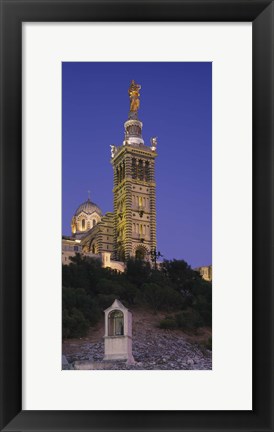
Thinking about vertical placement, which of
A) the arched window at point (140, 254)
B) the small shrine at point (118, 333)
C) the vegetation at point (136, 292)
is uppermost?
the arched window at point (140, 254)

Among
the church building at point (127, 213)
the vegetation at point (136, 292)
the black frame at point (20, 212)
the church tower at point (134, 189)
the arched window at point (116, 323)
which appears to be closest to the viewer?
the black frame at point (20, 212)

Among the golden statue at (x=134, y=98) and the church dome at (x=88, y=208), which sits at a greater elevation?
the golden statue at (x=134, y=98)

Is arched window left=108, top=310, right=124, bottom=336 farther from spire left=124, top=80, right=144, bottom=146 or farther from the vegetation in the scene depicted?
spire left=124, top=80, right=144, bottom=146

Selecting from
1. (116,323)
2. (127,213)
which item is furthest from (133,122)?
(127,213)

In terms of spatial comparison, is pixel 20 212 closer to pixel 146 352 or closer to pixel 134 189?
pixel 146 352

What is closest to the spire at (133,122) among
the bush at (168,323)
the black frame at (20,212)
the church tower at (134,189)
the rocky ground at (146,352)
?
the church tower at (134,189)

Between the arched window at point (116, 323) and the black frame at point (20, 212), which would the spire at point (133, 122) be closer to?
the black frame at point (20, 212)

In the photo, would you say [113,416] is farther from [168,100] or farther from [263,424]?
[168,100]
